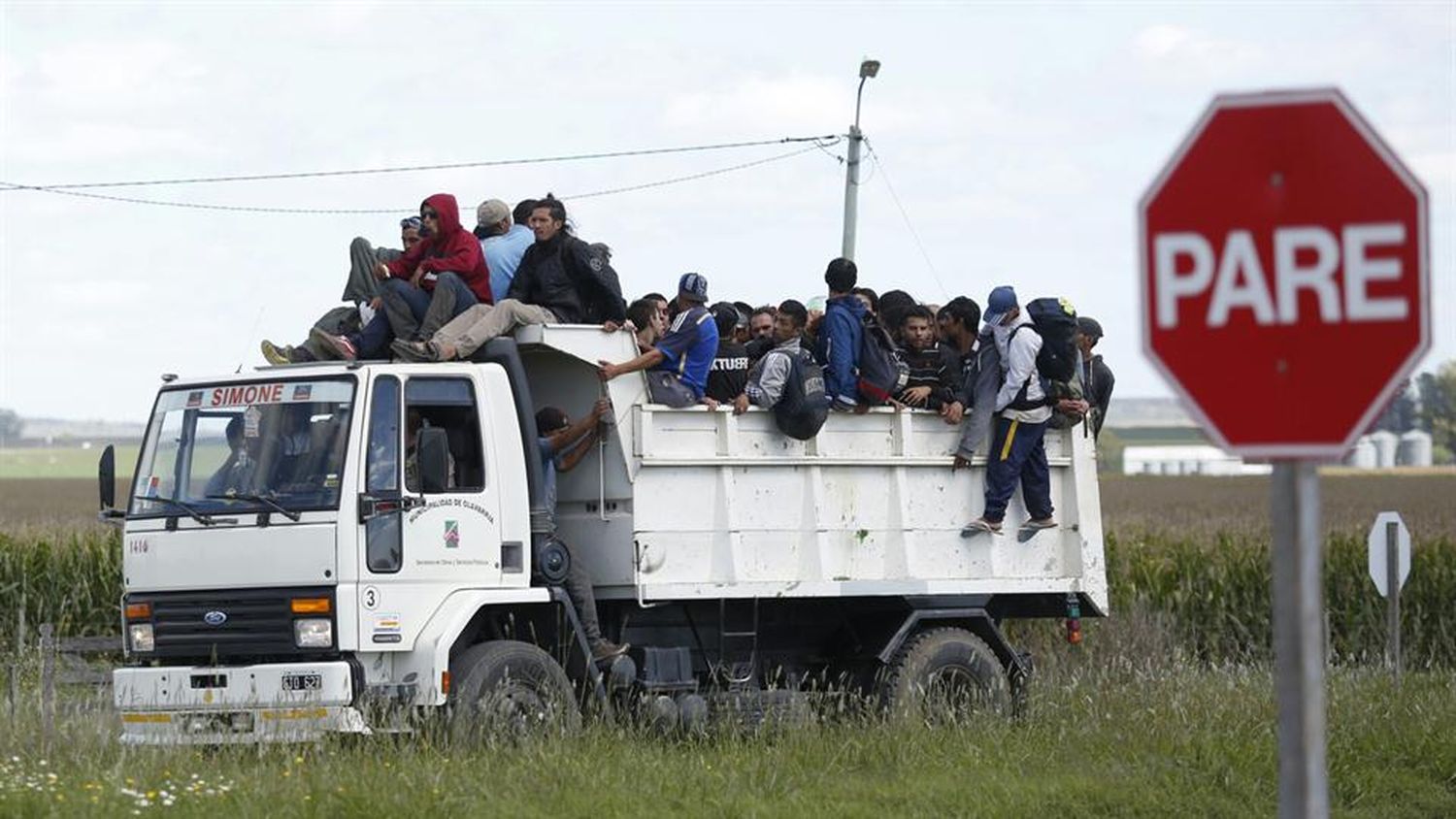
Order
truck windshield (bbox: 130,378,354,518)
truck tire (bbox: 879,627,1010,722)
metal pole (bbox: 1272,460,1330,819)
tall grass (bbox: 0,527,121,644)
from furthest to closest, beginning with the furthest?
tall grass (bbox: 0,527,121,644)
truck tire (bbox: 879,627,1010,722)
truck windshield (bbox: 130,378,354,518)
metal pole (bbox: 1272,460,1330,819)

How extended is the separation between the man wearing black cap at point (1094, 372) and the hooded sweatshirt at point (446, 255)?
4819 mm

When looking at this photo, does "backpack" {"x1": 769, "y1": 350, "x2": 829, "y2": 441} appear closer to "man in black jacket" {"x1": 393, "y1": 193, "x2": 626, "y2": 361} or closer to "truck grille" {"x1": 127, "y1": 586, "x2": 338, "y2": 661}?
"man in black jacket" {"x1": 393, "y1": 193, "x2": 626, "y2": 361}

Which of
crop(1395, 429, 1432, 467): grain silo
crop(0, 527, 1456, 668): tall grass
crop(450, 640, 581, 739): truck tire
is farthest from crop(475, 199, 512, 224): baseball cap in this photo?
crop(1395, 429, 1432, 467): grain silo

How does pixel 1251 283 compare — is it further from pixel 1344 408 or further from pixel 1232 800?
pixel 1232 800

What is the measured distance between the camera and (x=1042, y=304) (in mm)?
15562

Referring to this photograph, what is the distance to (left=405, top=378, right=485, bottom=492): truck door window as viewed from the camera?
1353 cm

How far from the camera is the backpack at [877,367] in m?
15.3

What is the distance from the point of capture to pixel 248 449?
528 inches

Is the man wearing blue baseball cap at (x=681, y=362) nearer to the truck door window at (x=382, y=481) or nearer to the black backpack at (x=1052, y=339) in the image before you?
the truck door window at (x=382, y=481)

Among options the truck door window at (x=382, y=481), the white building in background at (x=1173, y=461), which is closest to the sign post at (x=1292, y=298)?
the truck door window at (x=382, y=481)

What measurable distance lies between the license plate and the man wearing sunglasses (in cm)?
242

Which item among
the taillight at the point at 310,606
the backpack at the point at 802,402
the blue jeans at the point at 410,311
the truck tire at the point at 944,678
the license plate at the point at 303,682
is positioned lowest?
the truck tire at the point at 944,678

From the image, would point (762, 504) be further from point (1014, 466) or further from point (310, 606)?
point (310, 606)

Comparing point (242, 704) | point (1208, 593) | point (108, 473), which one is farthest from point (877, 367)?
point (1208, 593)
